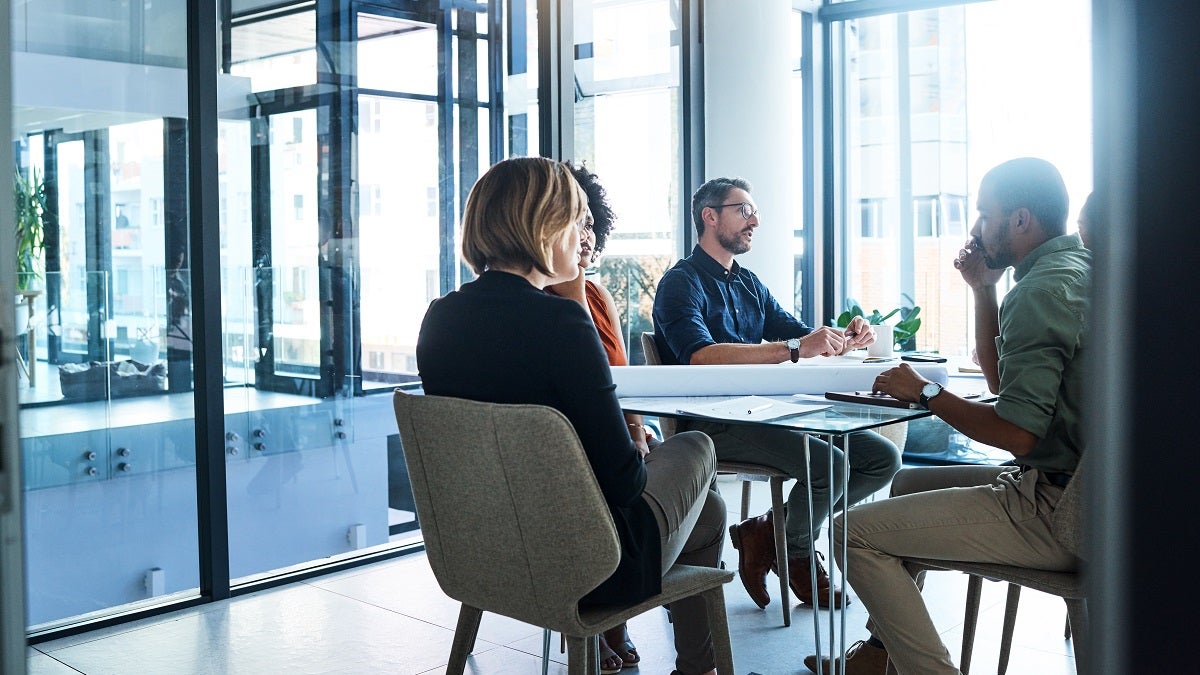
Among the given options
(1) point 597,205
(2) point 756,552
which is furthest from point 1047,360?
(1) point 597,205

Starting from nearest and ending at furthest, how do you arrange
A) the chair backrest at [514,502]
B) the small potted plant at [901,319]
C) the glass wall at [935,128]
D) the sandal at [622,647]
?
the chair backrest at [514,502]
the sandal at [622,647]
the small potted plant at [901,319]
the glass wall at [935,128]

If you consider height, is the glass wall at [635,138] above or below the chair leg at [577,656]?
above

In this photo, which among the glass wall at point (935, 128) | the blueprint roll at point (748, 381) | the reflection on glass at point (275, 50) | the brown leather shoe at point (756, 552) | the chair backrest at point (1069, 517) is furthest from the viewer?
the glass wall at point (935, 128)

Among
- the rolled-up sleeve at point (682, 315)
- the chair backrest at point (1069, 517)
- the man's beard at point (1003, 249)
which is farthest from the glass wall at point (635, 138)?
the chair backrest at point (1069, 517)

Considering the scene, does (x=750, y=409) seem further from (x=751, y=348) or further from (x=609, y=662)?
(x=751, y=348)

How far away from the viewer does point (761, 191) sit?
5.27 meters

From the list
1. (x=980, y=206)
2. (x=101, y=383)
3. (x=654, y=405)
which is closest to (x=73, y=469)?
(x=101, y=383)

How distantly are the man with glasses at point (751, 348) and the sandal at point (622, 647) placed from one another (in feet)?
1.71

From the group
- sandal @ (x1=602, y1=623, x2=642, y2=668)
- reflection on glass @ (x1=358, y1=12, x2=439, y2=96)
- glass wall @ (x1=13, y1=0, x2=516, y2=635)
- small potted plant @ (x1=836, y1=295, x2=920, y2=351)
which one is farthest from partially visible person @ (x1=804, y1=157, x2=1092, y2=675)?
reflection on glass @ (x1=358, y1=12, x2=439, y2=96)

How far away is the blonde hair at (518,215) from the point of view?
1.99 m

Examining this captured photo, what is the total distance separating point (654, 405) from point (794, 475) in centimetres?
67

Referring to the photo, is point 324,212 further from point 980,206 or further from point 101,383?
point 980,206

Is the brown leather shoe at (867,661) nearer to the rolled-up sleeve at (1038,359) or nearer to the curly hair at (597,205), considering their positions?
the rolled-up sleeve at (1038,359)

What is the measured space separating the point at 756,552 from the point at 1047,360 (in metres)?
1.47
